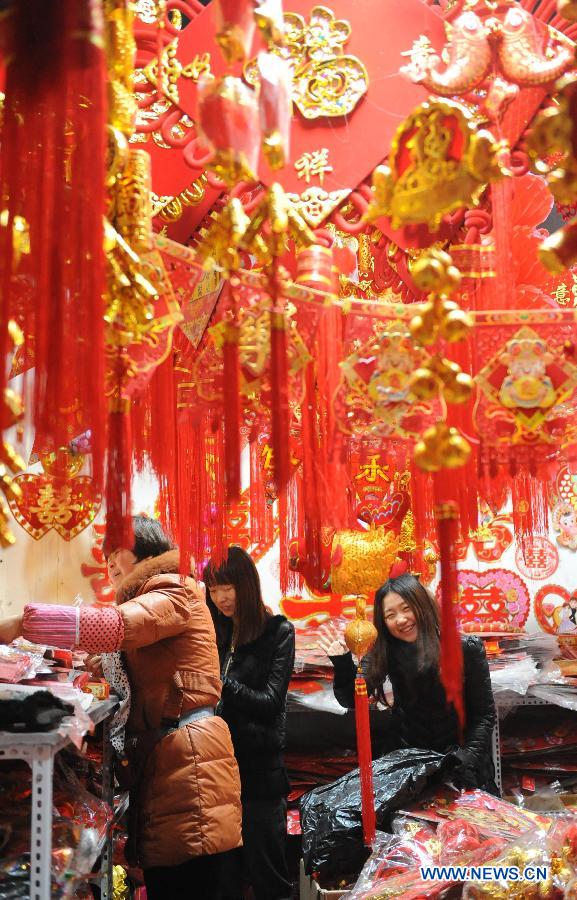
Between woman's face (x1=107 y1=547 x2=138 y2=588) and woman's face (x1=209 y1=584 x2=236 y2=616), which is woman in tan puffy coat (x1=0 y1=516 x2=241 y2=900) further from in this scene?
woman's face (x1=209 y1=584 x2=236 y2=616)

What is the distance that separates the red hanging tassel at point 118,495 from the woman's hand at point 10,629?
2.19 feet

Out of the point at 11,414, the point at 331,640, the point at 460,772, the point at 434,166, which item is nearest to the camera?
the point at 11,414

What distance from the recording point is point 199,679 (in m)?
2.36

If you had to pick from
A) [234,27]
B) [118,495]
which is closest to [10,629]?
[118,495]

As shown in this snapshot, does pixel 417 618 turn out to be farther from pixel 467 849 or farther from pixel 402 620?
pixel 467 849

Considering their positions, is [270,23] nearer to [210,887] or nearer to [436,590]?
[210,887]

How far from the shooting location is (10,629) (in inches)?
76.8

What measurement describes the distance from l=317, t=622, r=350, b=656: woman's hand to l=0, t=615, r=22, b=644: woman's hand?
6.32ft

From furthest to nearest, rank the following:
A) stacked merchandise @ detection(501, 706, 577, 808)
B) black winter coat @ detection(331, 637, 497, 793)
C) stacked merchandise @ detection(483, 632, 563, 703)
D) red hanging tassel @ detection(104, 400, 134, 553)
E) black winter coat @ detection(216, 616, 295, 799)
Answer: stacked merchandise @ detection(501, 706, 577, 808), stacked merchandise @ detection(483, 632, 563, 703), black winter coat @ detection(216, 616, 295, 799), black winter coat @ detection(331, 637, 497, 793), red hanging tassel @ detection(104, 400, 134, 553)

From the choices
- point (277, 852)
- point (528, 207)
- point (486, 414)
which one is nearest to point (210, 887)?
point (277, 852)

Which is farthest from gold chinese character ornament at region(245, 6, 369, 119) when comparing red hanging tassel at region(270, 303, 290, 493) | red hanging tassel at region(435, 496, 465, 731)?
red hanging tassel at region(435, 496, 465, 731)

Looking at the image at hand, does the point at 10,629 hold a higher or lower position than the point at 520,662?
higher

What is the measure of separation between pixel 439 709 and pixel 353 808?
18.1 inches

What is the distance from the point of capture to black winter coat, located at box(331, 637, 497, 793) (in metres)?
2.60
